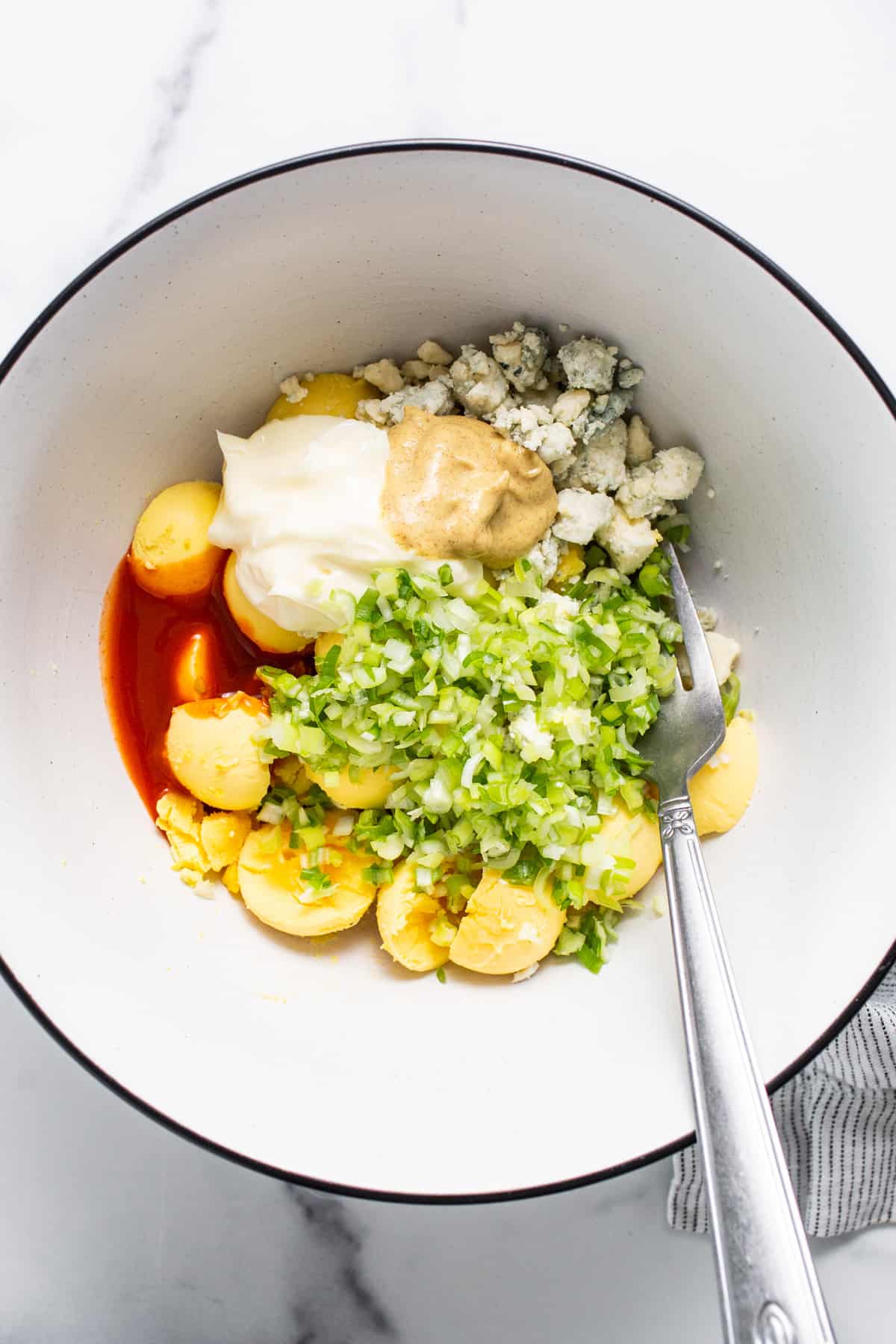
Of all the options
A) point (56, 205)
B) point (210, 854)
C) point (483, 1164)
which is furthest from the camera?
point (56, 205)

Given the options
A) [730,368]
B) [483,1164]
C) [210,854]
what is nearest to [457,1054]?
[483,1164]

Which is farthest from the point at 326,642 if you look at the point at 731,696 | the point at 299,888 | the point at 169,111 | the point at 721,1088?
the point at 169,111

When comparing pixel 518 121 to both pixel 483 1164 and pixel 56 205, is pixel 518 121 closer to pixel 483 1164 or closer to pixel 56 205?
pixel 56 205

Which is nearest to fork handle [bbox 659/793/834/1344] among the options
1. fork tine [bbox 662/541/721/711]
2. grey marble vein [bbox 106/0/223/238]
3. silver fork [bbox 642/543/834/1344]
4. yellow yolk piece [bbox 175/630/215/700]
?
silver fork [bbox 642/543/834/1344]

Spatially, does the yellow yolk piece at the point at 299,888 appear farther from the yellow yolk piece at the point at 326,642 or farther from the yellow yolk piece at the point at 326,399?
the yellow yolk piece at the point at 326,399

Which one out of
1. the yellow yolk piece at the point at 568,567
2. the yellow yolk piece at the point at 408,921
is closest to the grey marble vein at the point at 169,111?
the yellow yolk piece at the point at 568,567

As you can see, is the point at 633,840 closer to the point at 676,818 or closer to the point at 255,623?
the point at 676,818

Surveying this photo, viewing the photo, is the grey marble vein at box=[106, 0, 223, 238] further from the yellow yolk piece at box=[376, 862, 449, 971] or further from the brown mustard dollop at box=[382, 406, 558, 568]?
the yellow yolk piece at box=[376, 862, 449, 971]
